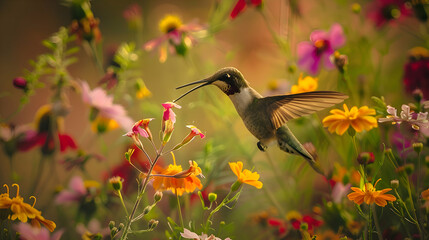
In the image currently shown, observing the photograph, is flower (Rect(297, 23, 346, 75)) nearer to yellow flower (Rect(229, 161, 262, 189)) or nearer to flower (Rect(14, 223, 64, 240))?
yellow flower (Rect(229, 161, 262, 189))

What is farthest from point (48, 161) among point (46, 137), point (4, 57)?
point (4, 57)

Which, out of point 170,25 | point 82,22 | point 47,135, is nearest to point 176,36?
point 170,25

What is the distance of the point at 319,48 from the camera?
65 cm

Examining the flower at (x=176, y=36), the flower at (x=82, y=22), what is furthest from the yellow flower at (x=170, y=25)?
the flower at (x=82, y=22)

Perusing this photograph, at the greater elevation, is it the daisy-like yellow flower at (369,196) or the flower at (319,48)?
the flower at (319,48)

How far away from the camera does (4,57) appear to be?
875 mm

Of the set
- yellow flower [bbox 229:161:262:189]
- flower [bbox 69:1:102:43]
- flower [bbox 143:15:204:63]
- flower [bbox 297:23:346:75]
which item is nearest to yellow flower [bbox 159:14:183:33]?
flower [bbox 143:15:204:63]

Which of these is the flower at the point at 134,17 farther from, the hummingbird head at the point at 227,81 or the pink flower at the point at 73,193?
the hummingbird head at the point at 227,81

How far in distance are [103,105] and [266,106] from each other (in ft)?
0.87

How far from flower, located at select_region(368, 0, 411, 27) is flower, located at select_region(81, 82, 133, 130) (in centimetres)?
49

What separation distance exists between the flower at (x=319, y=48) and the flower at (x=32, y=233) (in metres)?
0.44

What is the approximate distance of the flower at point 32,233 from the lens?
40 centimetres

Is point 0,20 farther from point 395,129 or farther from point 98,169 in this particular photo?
point 395,129

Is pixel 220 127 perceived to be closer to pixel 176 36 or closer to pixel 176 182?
pixel 176 36
